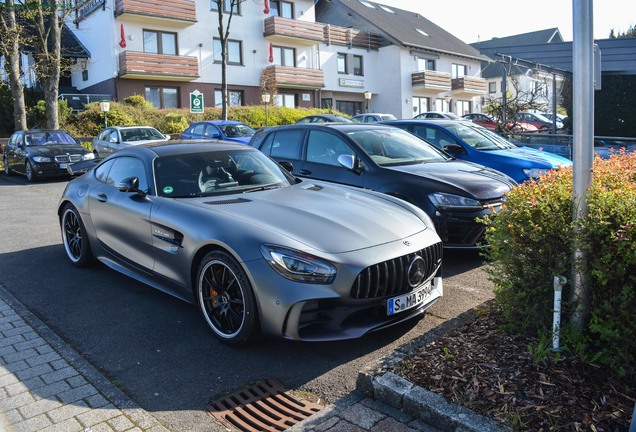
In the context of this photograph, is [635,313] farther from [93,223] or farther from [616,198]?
[93,223]

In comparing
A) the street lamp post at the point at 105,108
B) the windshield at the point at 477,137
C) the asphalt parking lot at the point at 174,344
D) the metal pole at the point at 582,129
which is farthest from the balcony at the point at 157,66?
the metal pole at the point at 582,129

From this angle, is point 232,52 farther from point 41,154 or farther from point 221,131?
point 41,154

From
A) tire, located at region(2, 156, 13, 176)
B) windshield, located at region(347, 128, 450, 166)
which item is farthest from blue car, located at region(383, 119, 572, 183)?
tire, located at region(2, 156, 13, 176)

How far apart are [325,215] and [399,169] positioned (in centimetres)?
255

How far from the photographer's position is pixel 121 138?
712 inches

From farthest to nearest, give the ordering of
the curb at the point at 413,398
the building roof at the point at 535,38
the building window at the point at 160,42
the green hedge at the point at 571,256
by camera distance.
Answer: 1. the building roof at the point at 535,38
2. the building window at the point at 160,42
3. the green hedge at the point at 571,256
4. the curb at the point at 413,398

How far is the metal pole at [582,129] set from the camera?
3.14 metres

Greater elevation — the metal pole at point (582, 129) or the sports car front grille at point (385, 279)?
the metal pole at point (582, 129)

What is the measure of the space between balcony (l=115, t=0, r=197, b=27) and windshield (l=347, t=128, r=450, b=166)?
84.4ft

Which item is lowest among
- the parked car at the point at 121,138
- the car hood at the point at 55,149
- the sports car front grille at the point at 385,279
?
the sports car front grille at the point at 385,279

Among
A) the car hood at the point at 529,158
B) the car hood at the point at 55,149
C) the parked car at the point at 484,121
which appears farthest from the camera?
the parked car at the point at 484,121

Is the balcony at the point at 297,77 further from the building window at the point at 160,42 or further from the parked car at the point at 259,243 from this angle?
the parked car at the point at 259,243

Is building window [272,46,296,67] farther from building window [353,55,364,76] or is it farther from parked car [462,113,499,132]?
parked car [462,113,499,132]

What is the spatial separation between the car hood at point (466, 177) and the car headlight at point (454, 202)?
0.26 ft
